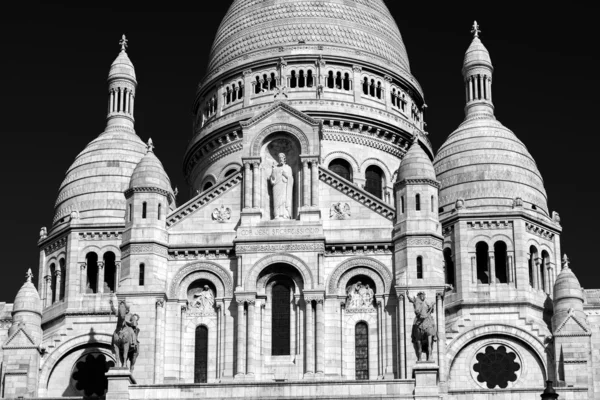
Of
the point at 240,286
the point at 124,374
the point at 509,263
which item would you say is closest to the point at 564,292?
the point at 509,263

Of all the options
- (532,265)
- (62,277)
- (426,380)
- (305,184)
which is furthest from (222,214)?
(532,265)

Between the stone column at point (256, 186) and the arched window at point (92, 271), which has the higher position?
the stone column at point (256, 186)

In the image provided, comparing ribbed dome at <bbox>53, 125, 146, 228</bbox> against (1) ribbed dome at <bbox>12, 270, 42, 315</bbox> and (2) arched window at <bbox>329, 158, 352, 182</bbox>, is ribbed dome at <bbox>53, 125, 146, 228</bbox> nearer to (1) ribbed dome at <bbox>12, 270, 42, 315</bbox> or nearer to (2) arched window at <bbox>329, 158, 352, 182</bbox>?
(1) ribbed dome at <bbox>12, 270, 42, 315</bbox>

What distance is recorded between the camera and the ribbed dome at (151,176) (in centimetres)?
7656

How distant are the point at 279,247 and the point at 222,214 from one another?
11.4ft

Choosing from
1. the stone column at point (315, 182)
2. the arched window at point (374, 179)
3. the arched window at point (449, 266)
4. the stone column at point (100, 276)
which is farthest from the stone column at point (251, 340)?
the arched window at point (374, 179)

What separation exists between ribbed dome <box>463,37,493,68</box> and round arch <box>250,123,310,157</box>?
19.3 meters

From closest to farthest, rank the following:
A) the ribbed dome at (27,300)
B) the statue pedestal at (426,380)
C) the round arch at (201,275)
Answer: the statue pedestal at (426,380)
the round arch at (201,275)
the ribbed dome at (27,300)

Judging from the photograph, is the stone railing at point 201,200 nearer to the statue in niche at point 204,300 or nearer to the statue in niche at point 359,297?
the statue in niche at point 204,300

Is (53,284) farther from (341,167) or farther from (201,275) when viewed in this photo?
(341,167)

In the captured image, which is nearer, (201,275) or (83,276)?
(201,275)

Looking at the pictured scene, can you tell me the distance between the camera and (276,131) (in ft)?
256

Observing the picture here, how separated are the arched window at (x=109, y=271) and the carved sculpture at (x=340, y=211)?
14.6m

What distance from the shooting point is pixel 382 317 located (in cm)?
7419
